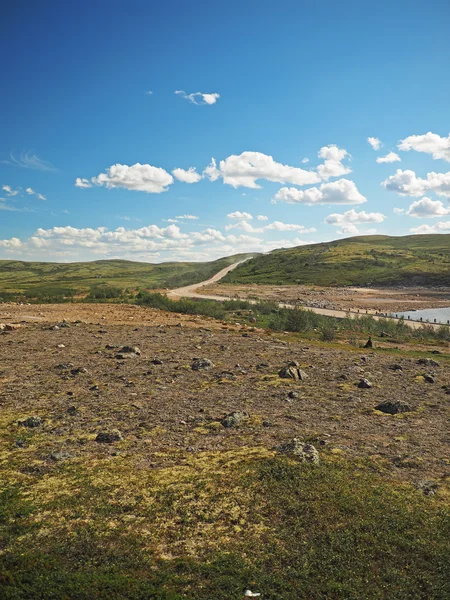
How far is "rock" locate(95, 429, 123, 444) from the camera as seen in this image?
902 cm

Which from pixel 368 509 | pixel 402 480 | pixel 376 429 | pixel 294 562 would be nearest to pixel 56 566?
pixel 294 562

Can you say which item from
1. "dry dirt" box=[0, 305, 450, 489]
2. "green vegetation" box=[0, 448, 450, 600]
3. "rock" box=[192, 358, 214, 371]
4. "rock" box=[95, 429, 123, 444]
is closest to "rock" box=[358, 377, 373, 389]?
"dry dirt" box=[0, 305, 450, 489]

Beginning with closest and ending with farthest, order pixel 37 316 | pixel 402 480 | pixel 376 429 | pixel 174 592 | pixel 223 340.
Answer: pixel 174 592 → pixel 402 480 → pixel 376 429 → pixel 223 340 → pixel 37 316

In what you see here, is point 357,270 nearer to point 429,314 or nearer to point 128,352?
point 429,314

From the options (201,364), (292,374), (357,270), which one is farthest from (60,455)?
(357,270)

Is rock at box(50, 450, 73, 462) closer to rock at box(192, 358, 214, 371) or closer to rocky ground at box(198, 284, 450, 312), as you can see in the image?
rock at box(192, 358, 214, 371)

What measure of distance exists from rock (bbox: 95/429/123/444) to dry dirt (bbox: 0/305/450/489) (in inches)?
6.7

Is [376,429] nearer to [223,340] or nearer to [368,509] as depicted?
[368,509]

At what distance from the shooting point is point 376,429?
10.1 meters

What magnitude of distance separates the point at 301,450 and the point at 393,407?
453cm

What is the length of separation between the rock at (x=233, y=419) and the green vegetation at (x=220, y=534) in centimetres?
222

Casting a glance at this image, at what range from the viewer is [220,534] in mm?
5922

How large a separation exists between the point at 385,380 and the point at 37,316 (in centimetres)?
3009

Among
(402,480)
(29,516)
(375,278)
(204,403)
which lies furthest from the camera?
(375,278)
